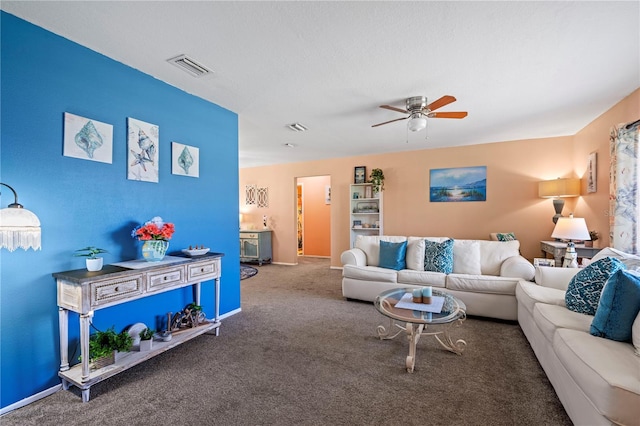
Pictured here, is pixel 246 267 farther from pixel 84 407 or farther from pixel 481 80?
pixel 481 80

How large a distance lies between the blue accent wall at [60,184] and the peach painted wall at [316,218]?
535 cm

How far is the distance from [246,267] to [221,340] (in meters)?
3.87

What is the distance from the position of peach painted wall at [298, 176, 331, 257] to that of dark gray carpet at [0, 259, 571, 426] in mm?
5005

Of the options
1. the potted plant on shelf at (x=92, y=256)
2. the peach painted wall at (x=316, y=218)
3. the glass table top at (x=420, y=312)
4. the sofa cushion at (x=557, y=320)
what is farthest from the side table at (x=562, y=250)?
the potted plant on shelf at (x=92, y=256)

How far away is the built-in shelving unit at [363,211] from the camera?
618 cm

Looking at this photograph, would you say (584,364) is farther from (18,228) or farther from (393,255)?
(18,228)

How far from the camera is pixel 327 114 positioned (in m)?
3.71

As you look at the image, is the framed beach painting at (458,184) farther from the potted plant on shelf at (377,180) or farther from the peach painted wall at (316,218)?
the peach painted wall at (316,218)

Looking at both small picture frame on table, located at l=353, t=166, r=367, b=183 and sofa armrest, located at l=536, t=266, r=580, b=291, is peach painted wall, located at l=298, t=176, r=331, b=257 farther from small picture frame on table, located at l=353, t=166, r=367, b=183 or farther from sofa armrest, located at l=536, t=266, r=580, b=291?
sofa armrest, located at l=536, t=266, r=580, b=291

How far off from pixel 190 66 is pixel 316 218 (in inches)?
238

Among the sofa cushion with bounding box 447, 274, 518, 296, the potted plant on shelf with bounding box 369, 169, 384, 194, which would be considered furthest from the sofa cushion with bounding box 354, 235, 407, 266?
the potted plant on shelf with bounding box 369, 169, 384, 194

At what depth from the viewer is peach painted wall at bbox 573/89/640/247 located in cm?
308

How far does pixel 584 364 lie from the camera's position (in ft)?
5.07

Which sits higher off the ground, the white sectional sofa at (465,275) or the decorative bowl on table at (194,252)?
the decorative bowl on table at (194,252)
